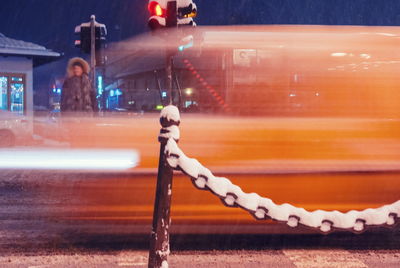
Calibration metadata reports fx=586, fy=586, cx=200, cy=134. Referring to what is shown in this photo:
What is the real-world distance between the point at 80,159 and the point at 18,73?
15961 millimetres

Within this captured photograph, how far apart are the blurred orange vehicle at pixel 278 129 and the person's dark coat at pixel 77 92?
3243mm

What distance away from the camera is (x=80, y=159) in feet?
17.7

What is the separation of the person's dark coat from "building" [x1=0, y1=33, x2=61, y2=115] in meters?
11.5

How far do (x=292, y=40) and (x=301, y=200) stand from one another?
148 centimetres

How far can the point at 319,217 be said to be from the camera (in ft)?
11.0

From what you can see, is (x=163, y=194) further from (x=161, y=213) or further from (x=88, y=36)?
(x=88, y=36)

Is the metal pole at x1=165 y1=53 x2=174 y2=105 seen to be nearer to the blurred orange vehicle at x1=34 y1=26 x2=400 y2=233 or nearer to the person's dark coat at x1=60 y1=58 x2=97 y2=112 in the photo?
the blurred orange vehicle at x1=34 y1=26 x2=400 y2=233

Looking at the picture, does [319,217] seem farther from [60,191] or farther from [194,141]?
[60,191]

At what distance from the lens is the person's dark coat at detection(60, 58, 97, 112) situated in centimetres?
873

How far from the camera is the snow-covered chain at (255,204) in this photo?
10.6 feet

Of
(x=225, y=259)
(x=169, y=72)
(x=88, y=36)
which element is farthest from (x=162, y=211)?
(x=88, y=36)

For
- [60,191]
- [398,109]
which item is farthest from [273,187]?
[60,191]

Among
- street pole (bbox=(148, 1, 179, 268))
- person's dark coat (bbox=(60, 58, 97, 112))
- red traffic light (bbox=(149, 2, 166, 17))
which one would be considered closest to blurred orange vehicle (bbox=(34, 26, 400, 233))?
street pole (bbox=(148, 1, 179, 268))

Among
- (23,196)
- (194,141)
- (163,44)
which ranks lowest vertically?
(23,196)
